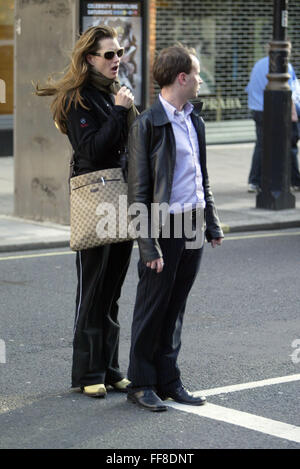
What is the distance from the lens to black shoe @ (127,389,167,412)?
19.9ft

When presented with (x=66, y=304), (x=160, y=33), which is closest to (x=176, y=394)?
(x=66, y=304)

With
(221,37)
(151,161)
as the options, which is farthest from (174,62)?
(221,37)

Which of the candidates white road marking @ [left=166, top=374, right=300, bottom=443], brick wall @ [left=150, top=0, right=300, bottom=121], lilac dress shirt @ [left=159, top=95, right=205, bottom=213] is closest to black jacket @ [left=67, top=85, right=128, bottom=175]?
lilac dress shirt @ [left=159, top=95, right=205, bottom=213]

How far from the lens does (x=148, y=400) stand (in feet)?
20.0

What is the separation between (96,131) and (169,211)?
1.91ft

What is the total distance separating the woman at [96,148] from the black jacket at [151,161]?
0.18m

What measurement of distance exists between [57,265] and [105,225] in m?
4.42

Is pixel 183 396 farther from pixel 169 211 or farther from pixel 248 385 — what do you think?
pixel 169 211

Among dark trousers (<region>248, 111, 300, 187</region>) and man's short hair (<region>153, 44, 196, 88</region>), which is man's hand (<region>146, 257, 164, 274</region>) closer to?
man's short hair (<region>153, 44, 196, 88</region>)

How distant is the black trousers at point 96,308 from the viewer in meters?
6.28

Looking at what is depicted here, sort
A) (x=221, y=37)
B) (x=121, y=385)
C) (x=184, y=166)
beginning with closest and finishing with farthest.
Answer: (x=184, y=166) → (x=121, y=385) → (x=221, y=37)

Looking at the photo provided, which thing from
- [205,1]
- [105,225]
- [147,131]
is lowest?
[105,225]
